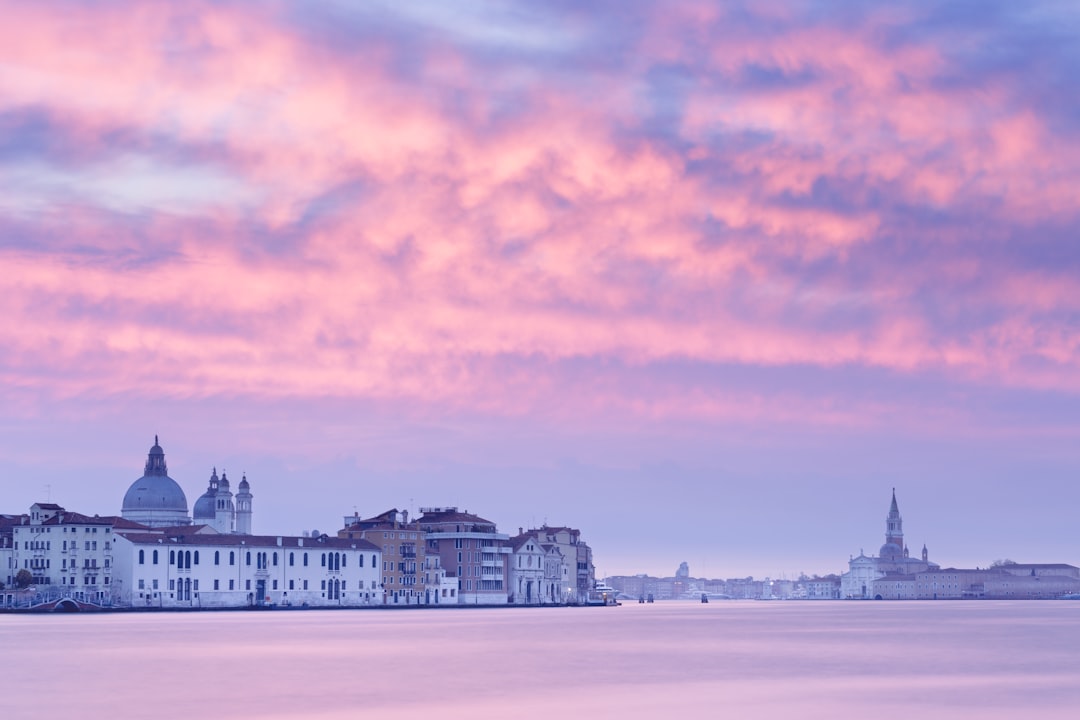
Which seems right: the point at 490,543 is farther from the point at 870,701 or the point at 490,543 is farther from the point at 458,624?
the point at 870,701

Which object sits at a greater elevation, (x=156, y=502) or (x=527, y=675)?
(x=156, y=502)

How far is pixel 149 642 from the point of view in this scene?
72.7 meters

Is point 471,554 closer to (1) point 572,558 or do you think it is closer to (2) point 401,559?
(2) point 401,559

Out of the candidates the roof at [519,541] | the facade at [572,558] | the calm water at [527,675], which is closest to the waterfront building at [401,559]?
the roof at [519,541]

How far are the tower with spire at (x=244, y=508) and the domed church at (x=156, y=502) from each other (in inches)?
455

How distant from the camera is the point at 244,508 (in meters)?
197

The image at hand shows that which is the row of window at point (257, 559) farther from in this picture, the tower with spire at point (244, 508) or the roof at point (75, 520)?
the tower with spire at point (244, 508)

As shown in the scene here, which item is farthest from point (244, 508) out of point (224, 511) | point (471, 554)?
point (471, 554)

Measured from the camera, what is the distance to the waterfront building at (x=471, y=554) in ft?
531

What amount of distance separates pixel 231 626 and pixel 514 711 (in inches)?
2295

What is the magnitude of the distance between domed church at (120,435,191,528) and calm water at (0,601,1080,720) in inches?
3805

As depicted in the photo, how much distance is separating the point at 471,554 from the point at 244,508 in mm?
45342

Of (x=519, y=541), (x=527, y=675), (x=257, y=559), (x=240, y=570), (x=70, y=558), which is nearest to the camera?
(x=527, y=675)

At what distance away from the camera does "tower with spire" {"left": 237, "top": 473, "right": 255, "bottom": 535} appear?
19538 centimetres
